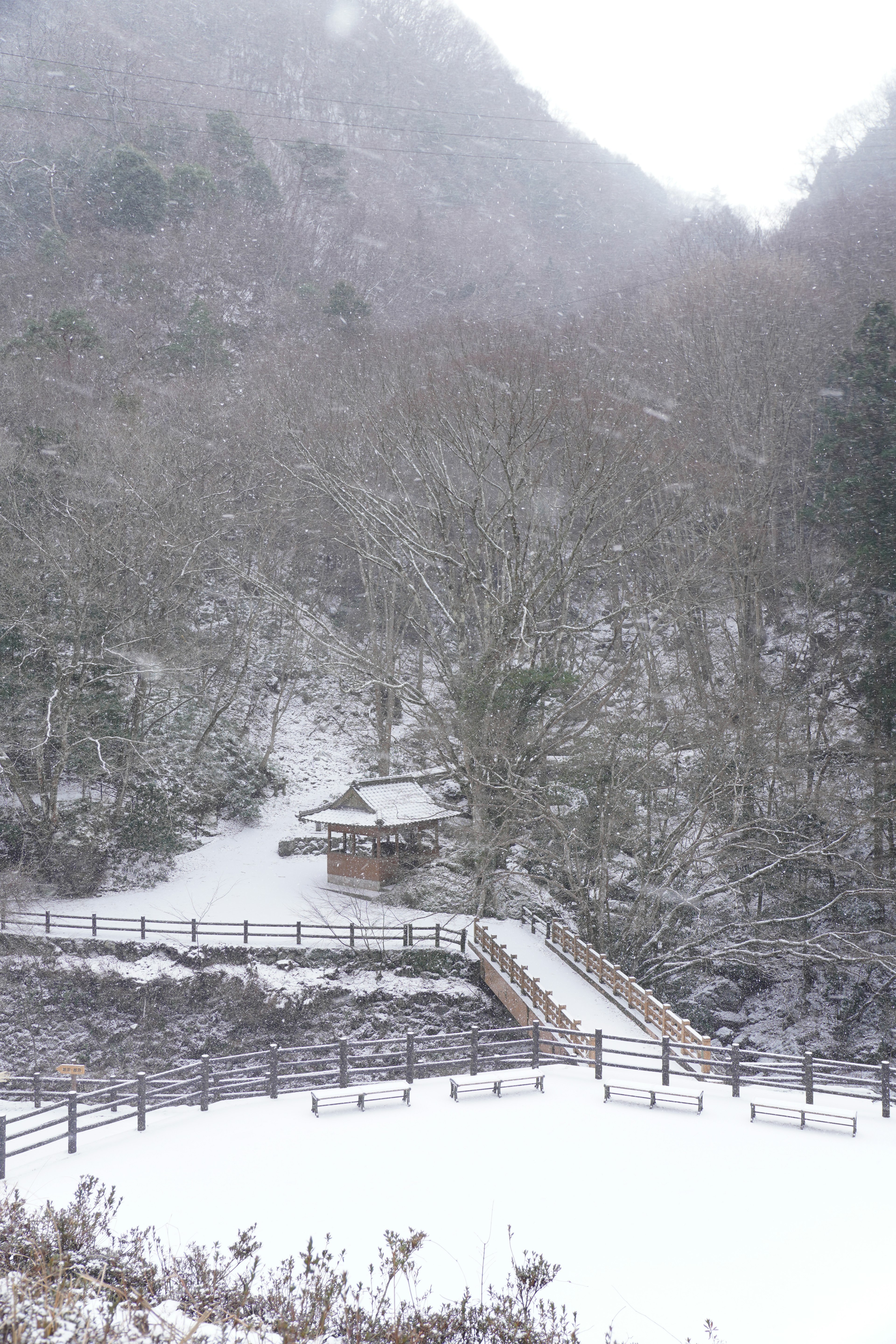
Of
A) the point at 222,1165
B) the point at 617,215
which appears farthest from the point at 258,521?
the point at 617,215

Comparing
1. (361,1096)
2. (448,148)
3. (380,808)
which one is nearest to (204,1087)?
(361,1096)

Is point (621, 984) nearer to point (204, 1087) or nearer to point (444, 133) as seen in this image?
point (204, 1087)

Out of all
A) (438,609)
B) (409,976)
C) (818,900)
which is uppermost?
(438,609)

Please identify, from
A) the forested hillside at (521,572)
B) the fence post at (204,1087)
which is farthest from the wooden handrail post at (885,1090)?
the fence post at (204,1087)

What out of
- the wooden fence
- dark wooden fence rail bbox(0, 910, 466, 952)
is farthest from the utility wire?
the wooden fence

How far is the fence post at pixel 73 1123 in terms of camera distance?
33.6ft

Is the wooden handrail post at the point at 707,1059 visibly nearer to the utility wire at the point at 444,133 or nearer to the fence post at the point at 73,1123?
the fence post at the point at 73,1123

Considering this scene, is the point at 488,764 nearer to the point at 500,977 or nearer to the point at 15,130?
the point at 500,977

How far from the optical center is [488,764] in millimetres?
22000

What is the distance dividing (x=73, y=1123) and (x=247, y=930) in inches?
418

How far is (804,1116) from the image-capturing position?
10992 millimetres

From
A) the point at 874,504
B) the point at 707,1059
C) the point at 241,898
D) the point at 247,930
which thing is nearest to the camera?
the point at 707,1059

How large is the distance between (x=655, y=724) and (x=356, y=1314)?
19.0m

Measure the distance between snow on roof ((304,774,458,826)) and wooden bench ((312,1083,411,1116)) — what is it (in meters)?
11.3
